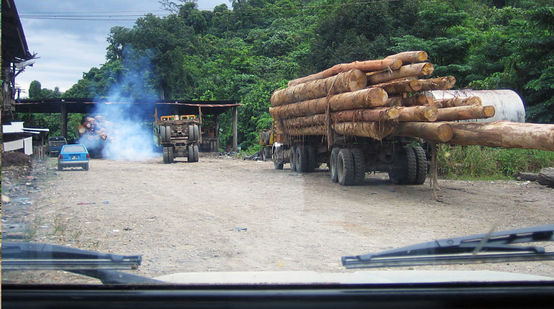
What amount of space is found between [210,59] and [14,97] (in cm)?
149

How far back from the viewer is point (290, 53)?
16.4 feet

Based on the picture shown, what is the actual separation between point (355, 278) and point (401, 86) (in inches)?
332

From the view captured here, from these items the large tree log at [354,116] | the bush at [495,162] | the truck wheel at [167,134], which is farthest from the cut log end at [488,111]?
the truck wheel at [167,134]

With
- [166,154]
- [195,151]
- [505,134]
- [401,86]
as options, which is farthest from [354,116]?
[195,151]

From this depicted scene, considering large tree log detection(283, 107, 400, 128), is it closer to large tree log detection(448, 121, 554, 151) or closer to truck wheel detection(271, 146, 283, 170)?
large tree log detection(448, 121, 554, 151)

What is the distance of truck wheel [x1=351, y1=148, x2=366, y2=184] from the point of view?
1192 cm

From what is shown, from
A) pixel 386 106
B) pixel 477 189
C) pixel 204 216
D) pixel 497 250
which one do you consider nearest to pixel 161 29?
pixel 497 250

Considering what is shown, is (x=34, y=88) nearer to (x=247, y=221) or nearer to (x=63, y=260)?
(x=63, y=260)

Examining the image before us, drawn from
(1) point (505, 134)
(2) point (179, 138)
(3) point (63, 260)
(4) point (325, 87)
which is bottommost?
(3) point (63, 260)

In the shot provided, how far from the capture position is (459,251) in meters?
2.02

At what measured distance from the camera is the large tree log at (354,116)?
9.89 meters

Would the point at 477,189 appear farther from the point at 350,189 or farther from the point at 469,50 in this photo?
the point at 350,189

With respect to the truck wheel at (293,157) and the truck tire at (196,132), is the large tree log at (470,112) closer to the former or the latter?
the truck wheel at (293,157)

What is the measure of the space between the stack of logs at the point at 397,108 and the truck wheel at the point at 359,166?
2.17 feet
